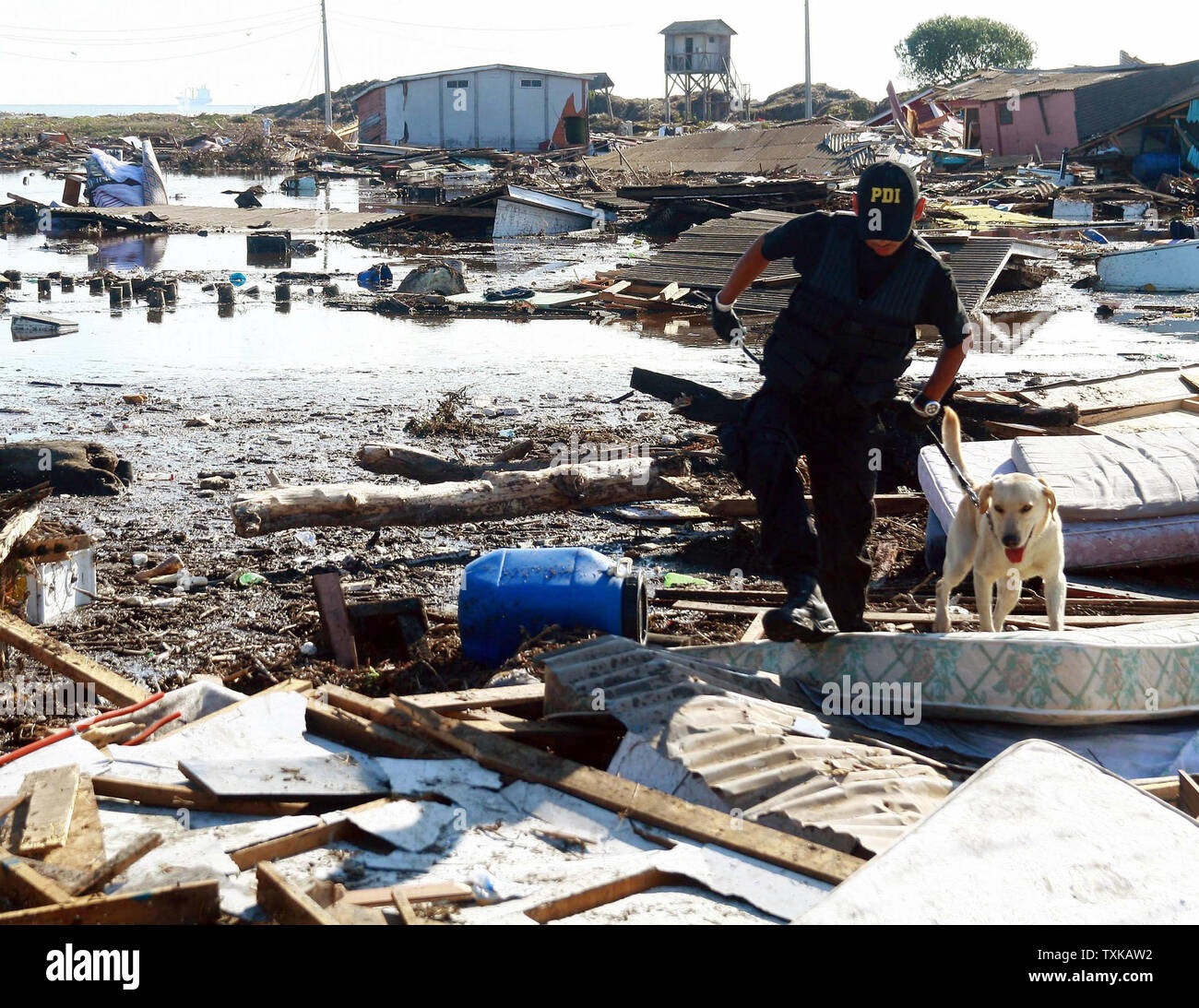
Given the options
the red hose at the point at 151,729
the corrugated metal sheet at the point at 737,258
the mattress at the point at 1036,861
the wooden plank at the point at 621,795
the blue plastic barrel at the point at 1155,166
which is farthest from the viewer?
the blue plastic barrel at the point at 1155,166

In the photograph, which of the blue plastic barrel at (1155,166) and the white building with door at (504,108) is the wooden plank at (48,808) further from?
the white building with door at (504,108)

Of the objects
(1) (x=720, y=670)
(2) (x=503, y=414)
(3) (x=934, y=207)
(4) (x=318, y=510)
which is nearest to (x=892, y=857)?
(1) (x=720, y=670)

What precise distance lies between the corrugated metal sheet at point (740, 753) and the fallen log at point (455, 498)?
9.66 ft

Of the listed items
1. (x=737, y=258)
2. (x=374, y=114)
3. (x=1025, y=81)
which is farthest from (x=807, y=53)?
(x=737, y=258)

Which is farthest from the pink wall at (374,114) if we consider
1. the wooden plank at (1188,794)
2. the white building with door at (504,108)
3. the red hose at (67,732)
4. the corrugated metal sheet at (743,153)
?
the wooden plank at (1188,794)

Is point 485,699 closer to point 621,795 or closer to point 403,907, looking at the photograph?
point 621,795

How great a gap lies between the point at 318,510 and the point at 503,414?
13.5 feet

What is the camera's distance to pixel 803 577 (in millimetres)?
4688

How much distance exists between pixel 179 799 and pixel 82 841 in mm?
377

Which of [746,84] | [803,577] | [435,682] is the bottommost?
[435,682]

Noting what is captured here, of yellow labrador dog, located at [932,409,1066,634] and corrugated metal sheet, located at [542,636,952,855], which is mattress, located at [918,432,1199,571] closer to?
yellow labrador dog, located at [932,409,1066,634]

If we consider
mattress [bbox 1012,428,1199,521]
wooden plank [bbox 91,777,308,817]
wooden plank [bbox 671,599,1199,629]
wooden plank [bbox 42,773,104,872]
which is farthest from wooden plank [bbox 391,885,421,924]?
mattress [bbox 1012,428,1199,521]

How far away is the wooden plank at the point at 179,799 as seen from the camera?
3.43m

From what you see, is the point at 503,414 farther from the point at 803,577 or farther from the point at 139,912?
the point at 139,912
